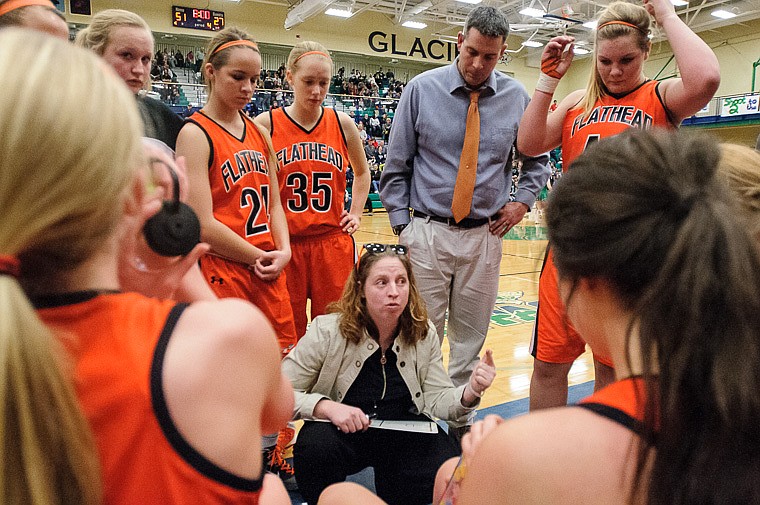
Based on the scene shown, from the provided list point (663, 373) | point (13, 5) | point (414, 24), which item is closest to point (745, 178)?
point (663, 373)

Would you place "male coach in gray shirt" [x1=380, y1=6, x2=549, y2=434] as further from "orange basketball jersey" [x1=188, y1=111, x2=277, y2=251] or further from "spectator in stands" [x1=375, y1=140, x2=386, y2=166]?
"spectator in stands" [x1=375, y1=140, x2=386, y2=166]

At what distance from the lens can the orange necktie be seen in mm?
3014

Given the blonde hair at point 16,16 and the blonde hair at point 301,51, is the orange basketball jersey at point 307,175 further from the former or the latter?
the blonde hair at point 16,16

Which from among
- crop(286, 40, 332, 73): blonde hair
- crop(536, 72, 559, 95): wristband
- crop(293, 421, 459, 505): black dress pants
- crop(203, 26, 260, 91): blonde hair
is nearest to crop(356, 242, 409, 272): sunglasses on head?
crop(293, 421, 459, 505): black dress pants

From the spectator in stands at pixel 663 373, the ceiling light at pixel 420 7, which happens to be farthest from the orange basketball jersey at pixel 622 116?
the ceiling light at pixel 420 7

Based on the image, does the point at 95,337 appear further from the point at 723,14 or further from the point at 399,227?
the point at 723,14

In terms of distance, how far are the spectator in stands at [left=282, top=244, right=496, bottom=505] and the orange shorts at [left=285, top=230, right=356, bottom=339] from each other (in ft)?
1.88

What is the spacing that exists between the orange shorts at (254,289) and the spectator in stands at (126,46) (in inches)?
25.3

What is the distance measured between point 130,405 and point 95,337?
10 cm

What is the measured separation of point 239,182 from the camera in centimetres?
268

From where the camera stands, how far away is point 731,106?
A: 16453 millimetres

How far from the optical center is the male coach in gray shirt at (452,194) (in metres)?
3.06

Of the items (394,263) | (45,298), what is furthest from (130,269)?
(394,263)

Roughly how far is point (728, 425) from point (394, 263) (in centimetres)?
176
